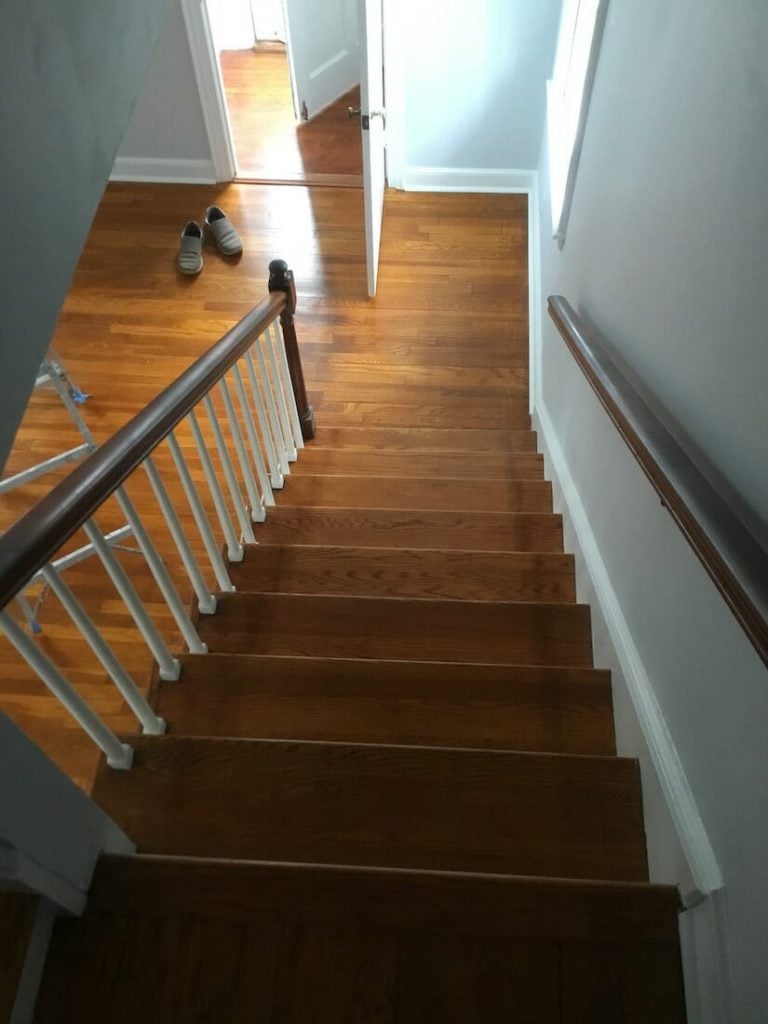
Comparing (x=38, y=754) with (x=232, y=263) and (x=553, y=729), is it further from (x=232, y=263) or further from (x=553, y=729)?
(x=232, y=263)

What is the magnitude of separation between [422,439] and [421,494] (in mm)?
549

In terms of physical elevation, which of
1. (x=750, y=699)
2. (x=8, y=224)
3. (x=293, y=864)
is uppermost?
(x=8, y=224)

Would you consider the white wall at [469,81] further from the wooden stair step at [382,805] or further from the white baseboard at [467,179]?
the wooden stair step at [382,805]

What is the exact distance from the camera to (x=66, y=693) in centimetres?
108

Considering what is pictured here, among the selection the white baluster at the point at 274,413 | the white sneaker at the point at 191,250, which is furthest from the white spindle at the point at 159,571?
the white sneaker at the point at 191,250

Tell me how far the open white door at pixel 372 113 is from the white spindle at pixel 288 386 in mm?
1176

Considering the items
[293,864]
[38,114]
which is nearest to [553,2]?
[38,114]

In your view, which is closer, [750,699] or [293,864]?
[750,699]

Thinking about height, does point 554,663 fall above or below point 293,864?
above

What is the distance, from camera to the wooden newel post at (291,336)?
2.18m

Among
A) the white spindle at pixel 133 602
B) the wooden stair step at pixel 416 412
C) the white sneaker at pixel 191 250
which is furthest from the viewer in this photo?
the white sneaker at pixel 191 250

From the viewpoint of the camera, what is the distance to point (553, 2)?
11.6 feet

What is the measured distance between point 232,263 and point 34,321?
317 cm

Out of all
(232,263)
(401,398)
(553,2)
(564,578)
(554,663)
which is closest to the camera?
(554,663)
